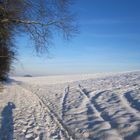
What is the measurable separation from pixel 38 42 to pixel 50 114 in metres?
3.66

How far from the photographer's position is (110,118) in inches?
325

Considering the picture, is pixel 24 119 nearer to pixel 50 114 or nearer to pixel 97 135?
pixel 50 114

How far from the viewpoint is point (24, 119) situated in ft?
30.1

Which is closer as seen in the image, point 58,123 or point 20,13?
point 58,123

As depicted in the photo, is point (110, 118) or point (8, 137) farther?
point (110, 118)

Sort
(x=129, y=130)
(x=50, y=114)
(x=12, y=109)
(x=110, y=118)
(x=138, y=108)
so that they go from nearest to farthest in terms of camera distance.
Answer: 1. (x=129, y=130)
2. (x=110, y=118)
3. (x=138, y=108)
4. (x=50, y=114)
5. (x=12, y=109)

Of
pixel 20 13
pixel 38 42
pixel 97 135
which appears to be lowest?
pixel 97 135

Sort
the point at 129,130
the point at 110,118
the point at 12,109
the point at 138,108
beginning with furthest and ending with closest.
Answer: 1. the point at 12,109
2. the point at 138,108
3. the point at 110,118
4. the point at 129,130

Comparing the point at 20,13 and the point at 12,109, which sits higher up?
the point at 20,13

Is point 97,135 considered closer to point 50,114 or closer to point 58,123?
point 58,123

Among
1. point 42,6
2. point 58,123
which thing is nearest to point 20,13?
point 42,6

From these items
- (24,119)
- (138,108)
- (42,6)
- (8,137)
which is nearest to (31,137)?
(8,137)

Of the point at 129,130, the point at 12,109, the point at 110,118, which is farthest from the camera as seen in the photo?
the point at 12,109

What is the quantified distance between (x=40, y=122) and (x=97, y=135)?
8.29 feet
